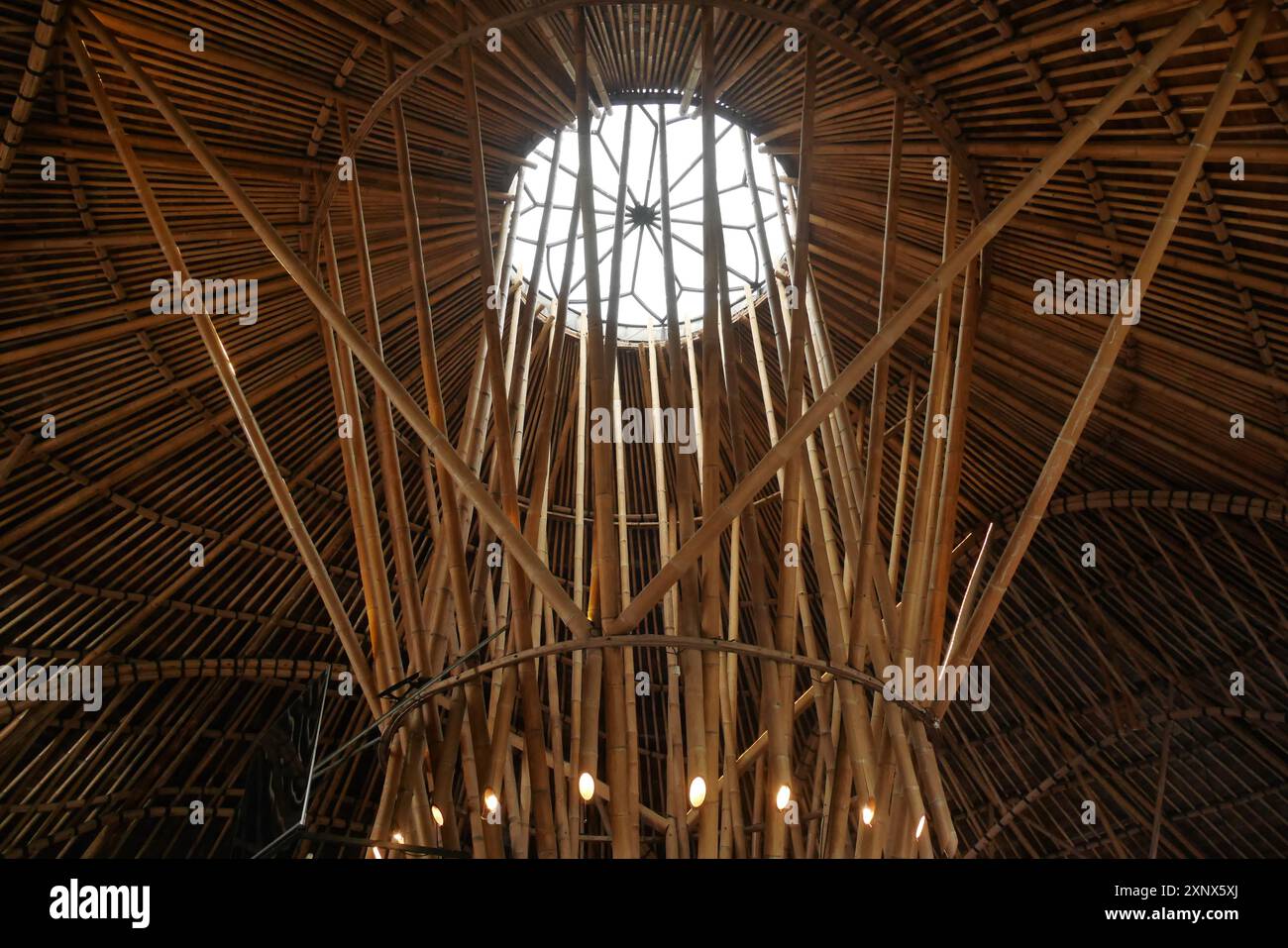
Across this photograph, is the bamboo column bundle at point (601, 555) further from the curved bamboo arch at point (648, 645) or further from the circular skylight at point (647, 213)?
the circular skylight at point (647, 213)

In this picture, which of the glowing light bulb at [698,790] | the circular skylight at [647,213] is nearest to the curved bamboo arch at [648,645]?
the glowing light bulb at [698,790]

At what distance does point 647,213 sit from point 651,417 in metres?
3.66

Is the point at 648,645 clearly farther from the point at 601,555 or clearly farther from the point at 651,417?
the point at 651,417

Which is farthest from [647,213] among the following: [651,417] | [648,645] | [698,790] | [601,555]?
[698,790]

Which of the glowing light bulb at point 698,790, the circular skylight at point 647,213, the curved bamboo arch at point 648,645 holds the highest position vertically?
the circular skylight at point 647,213

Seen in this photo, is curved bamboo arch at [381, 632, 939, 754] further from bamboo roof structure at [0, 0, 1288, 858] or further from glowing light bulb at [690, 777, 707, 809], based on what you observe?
glowing light bulb at [690, 777, 707, 809]

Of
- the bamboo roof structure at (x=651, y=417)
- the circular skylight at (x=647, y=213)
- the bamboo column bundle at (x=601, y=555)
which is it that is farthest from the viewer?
the circular skylight at (x=647, y=213)

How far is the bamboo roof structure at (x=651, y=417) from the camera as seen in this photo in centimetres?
884

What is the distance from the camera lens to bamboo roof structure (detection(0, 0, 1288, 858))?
8.84 meters

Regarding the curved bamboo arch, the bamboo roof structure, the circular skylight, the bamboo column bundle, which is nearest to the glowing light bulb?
the bamboo roof structure

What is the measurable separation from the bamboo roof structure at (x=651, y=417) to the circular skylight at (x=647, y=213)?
177 millimetres

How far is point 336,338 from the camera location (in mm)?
11359

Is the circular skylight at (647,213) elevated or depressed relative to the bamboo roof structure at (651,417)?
elevated
